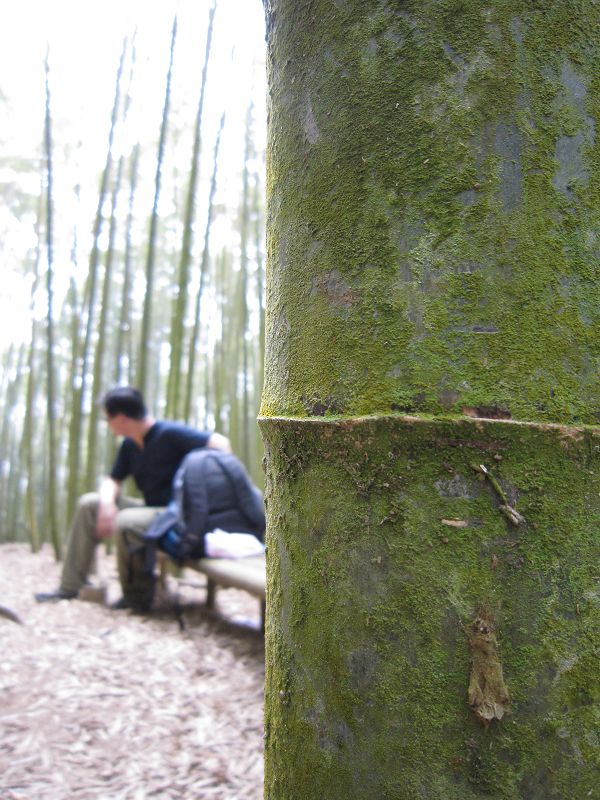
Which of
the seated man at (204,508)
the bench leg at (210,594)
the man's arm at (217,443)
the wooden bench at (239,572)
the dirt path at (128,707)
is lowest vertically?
the bench leg at (210,594)

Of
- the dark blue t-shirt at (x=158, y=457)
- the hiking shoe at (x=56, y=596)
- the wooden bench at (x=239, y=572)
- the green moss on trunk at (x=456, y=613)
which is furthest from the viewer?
the hiking shoe at (x=56, y=596)

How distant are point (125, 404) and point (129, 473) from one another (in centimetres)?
51

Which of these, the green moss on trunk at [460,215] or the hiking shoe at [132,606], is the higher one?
the green moss on trunk at [460,215]

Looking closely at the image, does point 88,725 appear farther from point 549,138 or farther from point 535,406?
point 549,138

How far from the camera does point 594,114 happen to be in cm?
55

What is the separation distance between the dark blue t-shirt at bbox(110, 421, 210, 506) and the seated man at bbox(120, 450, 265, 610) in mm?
371

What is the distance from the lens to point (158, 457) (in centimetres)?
358

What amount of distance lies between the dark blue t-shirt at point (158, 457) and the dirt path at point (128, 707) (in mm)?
698

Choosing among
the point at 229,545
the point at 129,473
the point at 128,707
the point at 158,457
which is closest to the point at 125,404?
the point at 158,457

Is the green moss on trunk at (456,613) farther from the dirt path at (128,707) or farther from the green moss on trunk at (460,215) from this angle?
the dirt path at (128,707)

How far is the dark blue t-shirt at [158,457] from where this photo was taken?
3535mm

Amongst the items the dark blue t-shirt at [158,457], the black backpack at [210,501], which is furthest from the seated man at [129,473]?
the black backpack at [210,501]

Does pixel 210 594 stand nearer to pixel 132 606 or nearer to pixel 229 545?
pixel 132 606

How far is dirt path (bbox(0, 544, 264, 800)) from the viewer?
1519 millimetres
